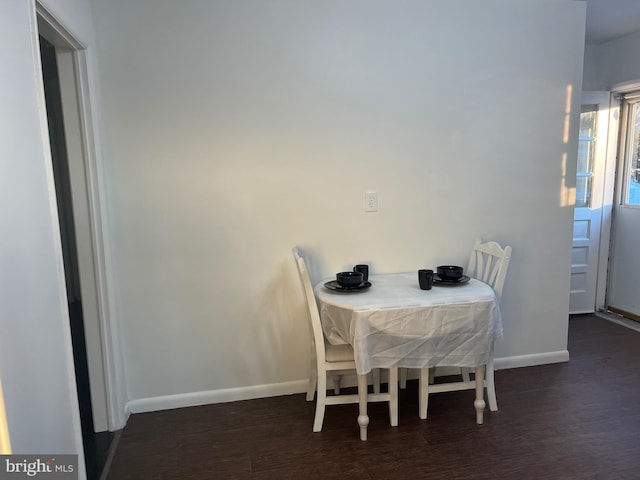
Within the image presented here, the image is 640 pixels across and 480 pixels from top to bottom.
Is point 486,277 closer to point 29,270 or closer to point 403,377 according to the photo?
point 403,377

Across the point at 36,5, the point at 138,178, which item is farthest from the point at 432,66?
the point at 36,5

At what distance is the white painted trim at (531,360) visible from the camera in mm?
3086

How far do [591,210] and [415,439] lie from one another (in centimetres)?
292

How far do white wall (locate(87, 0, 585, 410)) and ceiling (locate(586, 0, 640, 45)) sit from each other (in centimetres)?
42

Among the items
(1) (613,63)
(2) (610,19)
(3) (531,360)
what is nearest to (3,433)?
(3) (531,360)

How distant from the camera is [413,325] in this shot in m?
2.27

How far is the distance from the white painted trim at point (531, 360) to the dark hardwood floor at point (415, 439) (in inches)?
7.0

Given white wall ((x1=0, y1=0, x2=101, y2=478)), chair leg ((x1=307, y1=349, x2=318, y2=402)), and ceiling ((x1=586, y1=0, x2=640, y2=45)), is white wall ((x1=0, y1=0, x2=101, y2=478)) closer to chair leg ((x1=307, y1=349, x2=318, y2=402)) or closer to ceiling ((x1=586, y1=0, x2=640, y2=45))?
chair leg ((x1=307, y1=349, x2=318, y2=402))

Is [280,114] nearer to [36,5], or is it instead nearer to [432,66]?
[432,66]

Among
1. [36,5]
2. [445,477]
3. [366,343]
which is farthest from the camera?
[366,343]

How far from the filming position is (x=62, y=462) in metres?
1.49

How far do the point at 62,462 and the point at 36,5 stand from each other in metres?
1.60

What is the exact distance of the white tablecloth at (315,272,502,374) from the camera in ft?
7.32

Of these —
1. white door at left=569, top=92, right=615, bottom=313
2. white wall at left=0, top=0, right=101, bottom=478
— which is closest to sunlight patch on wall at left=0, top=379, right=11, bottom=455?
white wall at left=0, top=0, right=101, bottom=478
